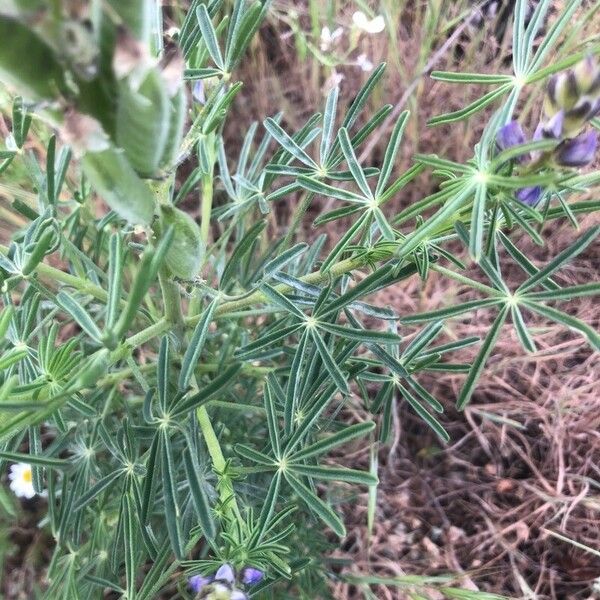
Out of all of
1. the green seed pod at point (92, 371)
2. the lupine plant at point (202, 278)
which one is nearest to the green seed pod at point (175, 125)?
the lupine plant at point (202, 278)

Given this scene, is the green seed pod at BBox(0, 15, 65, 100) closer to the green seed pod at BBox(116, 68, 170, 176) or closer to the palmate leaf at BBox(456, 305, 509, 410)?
the green seed pod at BBox(116, 68, 170, 176)

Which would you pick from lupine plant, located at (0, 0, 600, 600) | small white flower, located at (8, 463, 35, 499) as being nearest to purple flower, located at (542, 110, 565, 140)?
lupine plant, located at (0, 0, 600, 600)

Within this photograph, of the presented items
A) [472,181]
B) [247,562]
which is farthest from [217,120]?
[247,562]

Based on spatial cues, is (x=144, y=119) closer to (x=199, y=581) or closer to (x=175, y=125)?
(x=175, y=125)

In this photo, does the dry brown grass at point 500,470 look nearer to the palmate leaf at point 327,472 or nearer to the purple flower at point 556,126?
the palmate leaf at point 327,472

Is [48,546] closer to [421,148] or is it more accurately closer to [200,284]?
[200,284]

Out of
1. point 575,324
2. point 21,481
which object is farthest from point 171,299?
point 21,481
